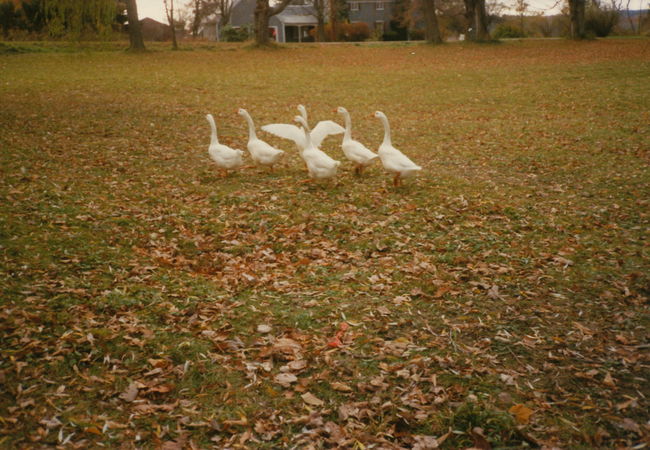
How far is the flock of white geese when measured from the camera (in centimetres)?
880

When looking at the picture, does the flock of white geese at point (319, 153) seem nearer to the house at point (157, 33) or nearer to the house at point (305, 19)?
the house at point (157, 33)

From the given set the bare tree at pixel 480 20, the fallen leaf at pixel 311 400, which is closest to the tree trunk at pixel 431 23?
the bare tree at pixel 480 20

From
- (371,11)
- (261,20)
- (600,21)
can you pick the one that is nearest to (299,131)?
(261,20)

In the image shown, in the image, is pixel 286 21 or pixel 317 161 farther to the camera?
pixel 286 21

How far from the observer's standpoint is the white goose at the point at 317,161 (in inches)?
345

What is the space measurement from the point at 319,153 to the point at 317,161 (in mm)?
195

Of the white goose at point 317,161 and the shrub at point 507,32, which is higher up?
the shrub at point 507,32

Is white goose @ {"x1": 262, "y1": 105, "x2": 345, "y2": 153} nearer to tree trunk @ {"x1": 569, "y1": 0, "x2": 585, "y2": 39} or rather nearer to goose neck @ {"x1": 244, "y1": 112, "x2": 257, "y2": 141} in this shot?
goose neck @ {"x1": 244, "y1": 112, "x2": 257, "y2": 141}

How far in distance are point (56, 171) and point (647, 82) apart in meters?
21.0

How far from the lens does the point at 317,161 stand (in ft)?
29.0

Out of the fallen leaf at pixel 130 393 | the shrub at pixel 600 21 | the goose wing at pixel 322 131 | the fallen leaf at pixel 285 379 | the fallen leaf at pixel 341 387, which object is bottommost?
the fallen leaf at pixel 341 387

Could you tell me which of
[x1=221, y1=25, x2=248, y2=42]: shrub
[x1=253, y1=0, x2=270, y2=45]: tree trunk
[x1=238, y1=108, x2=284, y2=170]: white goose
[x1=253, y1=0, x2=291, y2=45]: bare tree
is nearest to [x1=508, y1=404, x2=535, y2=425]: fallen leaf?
[x1=238, y1=108, x2=284, y2=170]: white goose

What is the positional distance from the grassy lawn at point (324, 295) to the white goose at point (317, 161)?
0.45 m

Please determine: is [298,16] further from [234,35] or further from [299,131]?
[299,131]
